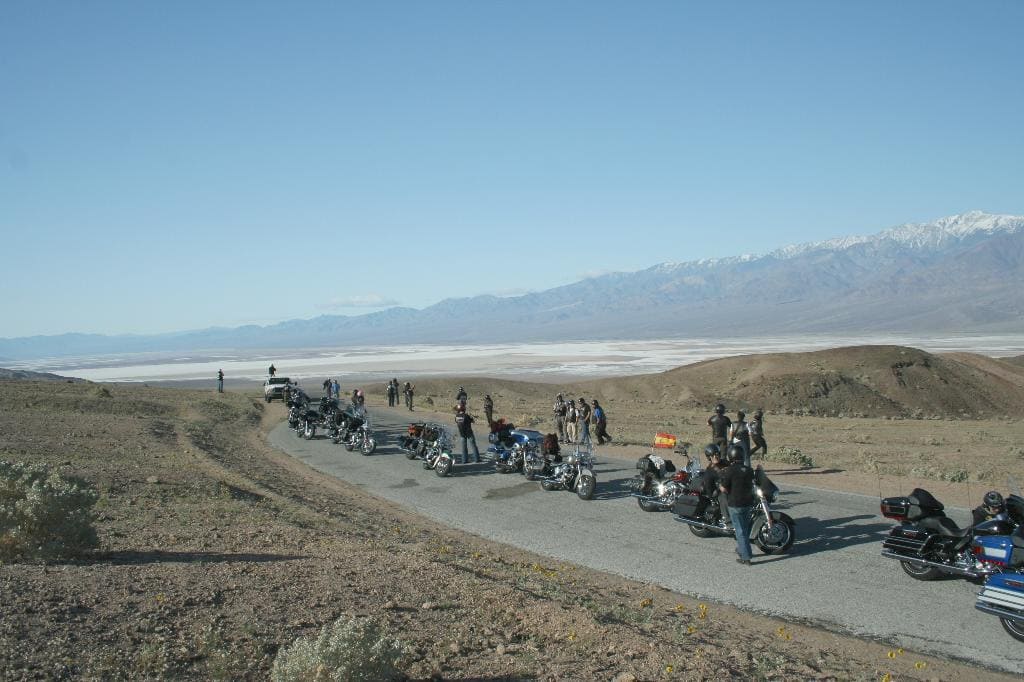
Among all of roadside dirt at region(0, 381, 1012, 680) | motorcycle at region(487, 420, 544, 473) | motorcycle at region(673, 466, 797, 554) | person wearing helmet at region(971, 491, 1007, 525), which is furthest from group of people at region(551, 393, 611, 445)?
person wearing helmet at region(971, 491, 1007, 525)

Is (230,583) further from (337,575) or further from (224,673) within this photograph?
(224,673)

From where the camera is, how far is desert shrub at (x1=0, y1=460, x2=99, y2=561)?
7.70m

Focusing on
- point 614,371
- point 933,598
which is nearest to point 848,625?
point 933,598

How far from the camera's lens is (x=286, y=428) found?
30.9 meters

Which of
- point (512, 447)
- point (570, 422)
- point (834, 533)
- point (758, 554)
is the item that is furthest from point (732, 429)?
point (570, 422)

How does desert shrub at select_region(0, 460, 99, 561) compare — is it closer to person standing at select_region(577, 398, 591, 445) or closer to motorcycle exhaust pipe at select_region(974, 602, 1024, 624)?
motorcycle exhaust pipe at select_region(974, 602, 1024, 624)

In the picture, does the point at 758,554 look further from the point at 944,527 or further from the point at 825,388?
the point at 825,388

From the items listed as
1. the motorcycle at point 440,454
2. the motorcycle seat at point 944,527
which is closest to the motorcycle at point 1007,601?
the motorcycle seat at point 944,527

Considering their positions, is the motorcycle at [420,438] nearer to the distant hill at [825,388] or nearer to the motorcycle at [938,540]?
the motorcycle at [938,540]

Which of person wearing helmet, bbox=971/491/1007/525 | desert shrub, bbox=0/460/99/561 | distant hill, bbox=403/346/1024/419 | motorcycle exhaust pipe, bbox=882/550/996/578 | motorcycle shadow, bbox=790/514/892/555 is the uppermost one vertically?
desert shrub, bbox=0/460/99/561

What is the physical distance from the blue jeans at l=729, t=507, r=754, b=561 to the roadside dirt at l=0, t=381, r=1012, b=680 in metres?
1.65

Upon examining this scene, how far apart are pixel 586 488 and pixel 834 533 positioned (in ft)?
15.8

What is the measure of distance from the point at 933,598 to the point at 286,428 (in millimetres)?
26248

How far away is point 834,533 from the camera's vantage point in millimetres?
11656
